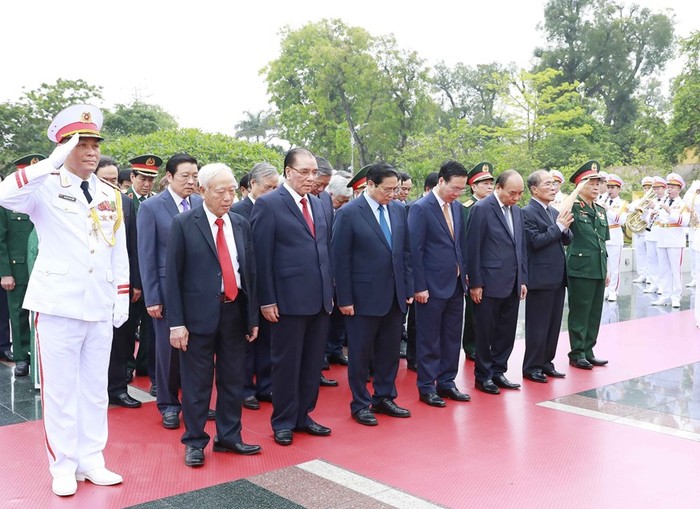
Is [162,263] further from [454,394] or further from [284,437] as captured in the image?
[454,394]

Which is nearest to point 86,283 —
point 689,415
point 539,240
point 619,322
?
point 539,240

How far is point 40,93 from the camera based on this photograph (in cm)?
2620

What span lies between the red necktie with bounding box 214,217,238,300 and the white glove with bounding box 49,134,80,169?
95cm

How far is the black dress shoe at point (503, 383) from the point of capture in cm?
610

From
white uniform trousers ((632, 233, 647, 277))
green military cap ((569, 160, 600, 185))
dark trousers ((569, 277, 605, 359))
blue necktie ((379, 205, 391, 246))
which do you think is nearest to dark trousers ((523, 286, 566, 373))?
dark trousers ((569, 277, 605, 359))

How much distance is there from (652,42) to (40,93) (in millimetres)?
33213

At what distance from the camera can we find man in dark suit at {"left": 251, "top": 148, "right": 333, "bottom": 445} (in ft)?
15.2

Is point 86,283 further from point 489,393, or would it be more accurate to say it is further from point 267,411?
point 489,393

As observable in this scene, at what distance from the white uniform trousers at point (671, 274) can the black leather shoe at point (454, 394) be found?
6.50m

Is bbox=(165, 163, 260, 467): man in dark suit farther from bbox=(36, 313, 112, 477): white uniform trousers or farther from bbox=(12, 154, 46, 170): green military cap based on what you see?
bbox=(12, 154, 46, 170): green military cap

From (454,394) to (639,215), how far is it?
23.6 feet

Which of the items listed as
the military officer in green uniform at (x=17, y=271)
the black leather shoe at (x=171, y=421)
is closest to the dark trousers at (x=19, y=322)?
the military officer in green uniform at (x=17, y=271)

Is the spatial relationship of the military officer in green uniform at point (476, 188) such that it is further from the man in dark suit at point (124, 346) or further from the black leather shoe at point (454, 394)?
the man in dark suit at point (124, 346)

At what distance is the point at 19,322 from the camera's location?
641 cm
